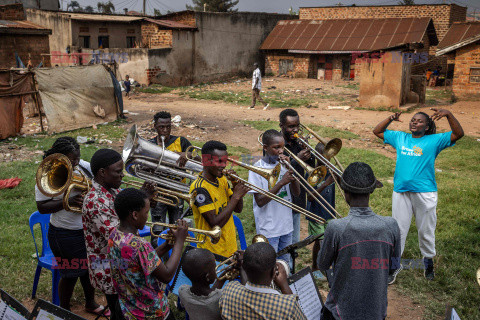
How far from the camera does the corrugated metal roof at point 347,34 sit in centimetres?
2581

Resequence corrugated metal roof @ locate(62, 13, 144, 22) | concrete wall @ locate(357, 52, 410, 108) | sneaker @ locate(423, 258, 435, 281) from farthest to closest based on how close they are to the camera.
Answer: corrugated metal roof @ locate(62, 13, 144, 22)
concrete wall @ locate(357, 52, 410, 108)
sneaker @ locate(423, 258, 435, 281)

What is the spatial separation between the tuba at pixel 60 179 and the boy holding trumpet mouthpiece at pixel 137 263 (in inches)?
35.4

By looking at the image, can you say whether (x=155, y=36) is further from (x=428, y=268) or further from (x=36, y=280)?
(x=428, y=268)

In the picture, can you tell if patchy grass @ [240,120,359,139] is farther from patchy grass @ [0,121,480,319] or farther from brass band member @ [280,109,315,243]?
brass band member @ [280,109,315,243]

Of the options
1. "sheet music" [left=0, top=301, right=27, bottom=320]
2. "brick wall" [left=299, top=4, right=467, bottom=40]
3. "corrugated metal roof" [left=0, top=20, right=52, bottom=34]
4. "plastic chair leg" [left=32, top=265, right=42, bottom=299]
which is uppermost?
"brick wall" [left=299, top=4, right=467, bottom=40]

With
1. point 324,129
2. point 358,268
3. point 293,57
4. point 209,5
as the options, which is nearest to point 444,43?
point 293,57

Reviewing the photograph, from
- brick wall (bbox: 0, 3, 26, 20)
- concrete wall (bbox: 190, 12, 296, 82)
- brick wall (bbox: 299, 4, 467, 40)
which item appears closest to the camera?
brick wall (bbox: 0, 3, 26, 20)

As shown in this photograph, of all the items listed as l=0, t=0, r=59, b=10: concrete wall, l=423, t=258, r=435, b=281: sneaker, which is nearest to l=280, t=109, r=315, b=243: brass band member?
l=423, t=258, r=435, b=281: sneaker

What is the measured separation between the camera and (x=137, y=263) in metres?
2.76

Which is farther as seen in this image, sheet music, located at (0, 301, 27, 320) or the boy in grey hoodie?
sheet music, located at (0, 301, 27, 320)

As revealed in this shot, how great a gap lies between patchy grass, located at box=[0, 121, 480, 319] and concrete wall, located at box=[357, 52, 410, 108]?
686 centimetres

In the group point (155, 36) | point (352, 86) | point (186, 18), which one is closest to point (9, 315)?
point (155, 36)

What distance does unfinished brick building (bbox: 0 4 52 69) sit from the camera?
17594 mm

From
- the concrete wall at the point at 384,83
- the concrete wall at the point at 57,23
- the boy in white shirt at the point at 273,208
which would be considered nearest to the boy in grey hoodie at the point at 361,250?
the boy in white shirt at the point at 273,208
